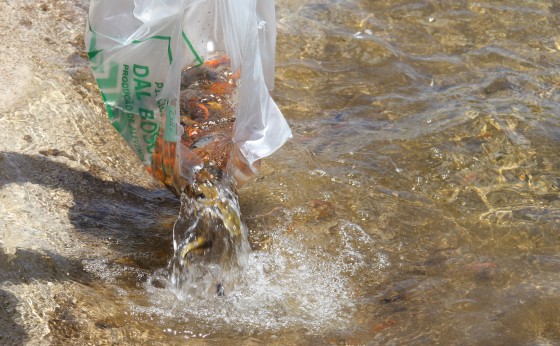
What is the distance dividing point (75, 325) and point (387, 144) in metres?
1.90

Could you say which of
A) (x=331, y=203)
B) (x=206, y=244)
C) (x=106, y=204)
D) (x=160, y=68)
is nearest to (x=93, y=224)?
(x=106, y=204)

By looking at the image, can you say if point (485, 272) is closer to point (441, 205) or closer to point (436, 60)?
point (441, 205)

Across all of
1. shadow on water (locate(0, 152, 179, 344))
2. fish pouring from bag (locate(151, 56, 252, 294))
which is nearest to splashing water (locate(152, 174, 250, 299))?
fish pouring from bag (locate(151, 56, 252, 294))

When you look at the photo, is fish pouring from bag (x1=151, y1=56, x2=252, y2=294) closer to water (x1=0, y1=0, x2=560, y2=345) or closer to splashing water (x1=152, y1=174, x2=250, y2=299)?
splashing water (x1=152, y1=174, x2=250, y2=299)

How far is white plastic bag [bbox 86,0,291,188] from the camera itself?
2.80 meters

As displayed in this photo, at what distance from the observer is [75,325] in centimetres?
264

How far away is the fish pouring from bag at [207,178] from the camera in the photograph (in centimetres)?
296

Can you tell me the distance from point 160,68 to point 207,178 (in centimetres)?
44

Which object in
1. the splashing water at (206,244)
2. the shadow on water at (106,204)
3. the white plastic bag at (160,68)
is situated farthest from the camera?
the shadow on water at (106,204)

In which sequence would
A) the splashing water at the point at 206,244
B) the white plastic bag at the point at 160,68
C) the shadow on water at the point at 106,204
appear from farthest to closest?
the shadow on water at the point at 106,204
the splashing water at the point at 206,244
the white plastic bag at the point at 160,68

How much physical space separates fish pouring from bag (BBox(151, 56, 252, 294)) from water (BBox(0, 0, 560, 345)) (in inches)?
4.7

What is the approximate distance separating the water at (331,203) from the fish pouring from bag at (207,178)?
0.12 m

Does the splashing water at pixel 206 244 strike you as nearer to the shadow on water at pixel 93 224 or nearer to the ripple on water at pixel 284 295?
the ripple on water at pixel 284 295

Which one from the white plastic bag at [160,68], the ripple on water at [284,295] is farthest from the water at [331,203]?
the white plastic bag at [160,68]
